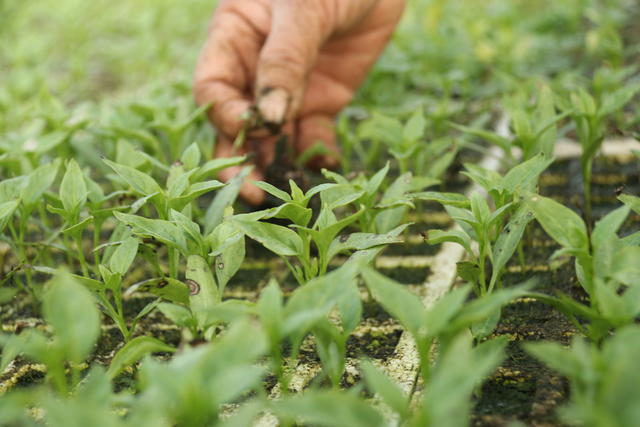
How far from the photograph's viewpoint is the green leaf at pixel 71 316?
28.8 inches

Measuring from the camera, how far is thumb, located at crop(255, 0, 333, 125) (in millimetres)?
1477

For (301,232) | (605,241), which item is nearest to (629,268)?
(605,241)

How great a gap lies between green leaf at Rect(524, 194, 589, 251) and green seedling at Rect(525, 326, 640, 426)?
0.20 meters

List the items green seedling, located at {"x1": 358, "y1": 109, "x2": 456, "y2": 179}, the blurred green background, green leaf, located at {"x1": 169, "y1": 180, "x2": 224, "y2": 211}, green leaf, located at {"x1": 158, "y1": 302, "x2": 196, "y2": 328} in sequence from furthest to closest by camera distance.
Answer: the blurred green background < green seedling, located at {"x1": 358, "y1": 109, "x2": 456, "y2": 179} < green leaf, located at {"x1": 169, "y1": 180, "x2": 224, "y2": 211} < green leaf, located at {"x1": 158, "y1": 302, "x2": 196, "y2": 328}

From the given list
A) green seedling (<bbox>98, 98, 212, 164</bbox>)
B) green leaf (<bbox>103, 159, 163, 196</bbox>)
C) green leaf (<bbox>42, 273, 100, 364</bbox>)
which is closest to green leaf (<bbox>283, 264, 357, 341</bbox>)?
green leaf (<bbox>42, 273, 100, 364</bbox>)

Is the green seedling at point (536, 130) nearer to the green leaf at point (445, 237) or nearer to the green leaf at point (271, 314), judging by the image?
the green leaf at point (445, 237)

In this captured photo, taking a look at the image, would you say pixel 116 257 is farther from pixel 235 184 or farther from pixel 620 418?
pixel 620 418

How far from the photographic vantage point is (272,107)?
1.47 m

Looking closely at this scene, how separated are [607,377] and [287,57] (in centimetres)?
105

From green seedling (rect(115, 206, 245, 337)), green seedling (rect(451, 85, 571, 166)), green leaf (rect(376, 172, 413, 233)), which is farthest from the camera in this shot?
green seedling (rect(451, 85, 571, 166))

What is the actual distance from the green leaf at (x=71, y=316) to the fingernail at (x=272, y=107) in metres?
0.79

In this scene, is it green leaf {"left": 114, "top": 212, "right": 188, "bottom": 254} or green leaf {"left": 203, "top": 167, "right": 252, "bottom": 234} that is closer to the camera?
green leaf {"left": 114, "top": 212, "right": 188, "bottom": 254}

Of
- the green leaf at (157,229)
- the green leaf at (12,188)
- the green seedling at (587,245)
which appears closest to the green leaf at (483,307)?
the green seedling at (587,245)

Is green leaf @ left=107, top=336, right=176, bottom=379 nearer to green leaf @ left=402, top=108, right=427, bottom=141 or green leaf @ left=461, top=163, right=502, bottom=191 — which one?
green leaf @ left=461, top=163, right=502, bottom=191
